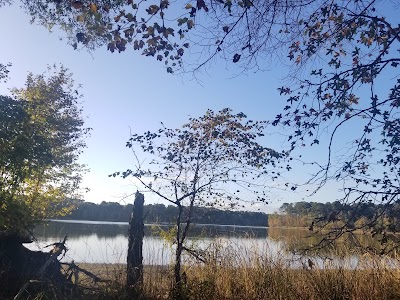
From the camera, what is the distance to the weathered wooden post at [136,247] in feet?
22.0

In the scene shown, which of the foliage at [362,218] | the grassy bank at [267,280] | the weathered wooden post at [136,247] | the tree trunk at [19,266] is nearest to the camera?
the foliage at [362,218]

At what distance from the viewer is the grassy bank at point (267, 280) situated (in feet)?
20.5

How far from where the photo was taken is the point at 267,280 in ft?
21.6

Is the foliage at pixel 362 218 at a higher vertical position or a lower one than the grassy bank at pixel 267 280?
higher

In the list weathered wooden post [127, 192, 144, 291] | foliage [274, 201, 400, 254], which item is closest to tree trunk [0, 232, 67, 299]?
weathered wooden post [127, 192, 144, 291]

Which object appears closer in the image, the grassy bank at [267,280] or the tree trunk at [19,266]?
the grassy bank at [267,280]

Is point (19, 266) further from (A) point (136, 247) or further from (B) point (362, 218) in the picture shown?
(B) point (362, 218)

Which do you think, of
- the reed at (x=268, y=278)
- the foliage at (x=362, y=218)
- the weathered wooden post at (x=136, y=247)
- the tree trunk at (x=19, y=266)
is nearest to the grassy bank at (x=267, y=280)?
the reed at (x=268, y=278)

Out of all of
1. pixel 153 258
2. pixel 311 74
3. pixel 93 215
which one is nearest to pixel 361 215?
pixel 311 74

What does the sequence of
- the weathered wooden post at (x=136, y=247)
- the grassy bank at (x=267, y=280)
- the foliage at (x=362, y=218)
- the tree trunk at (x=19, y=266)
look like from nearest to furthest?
the foliage at (x=362, y=218)
the grassy bank at (x=267, y=280)
the weathered wooden post at (x=136, y=247)
the tree trunk at (x=19, y=266)

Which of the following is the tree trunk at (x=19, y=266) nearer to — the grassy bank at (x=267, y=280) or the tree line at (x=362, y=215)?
the grassy bank at (x=267, y=280)

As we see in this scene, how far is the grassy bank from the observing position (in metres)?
6.24

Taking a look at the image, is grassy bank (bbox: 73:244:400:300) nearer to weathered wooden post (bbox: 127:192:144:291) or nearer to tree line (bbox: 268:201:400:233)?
weathered wooden post (bbox: 127:192:144:291)

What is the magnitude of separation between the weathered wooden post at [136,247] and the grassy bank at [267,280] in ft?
0.53
